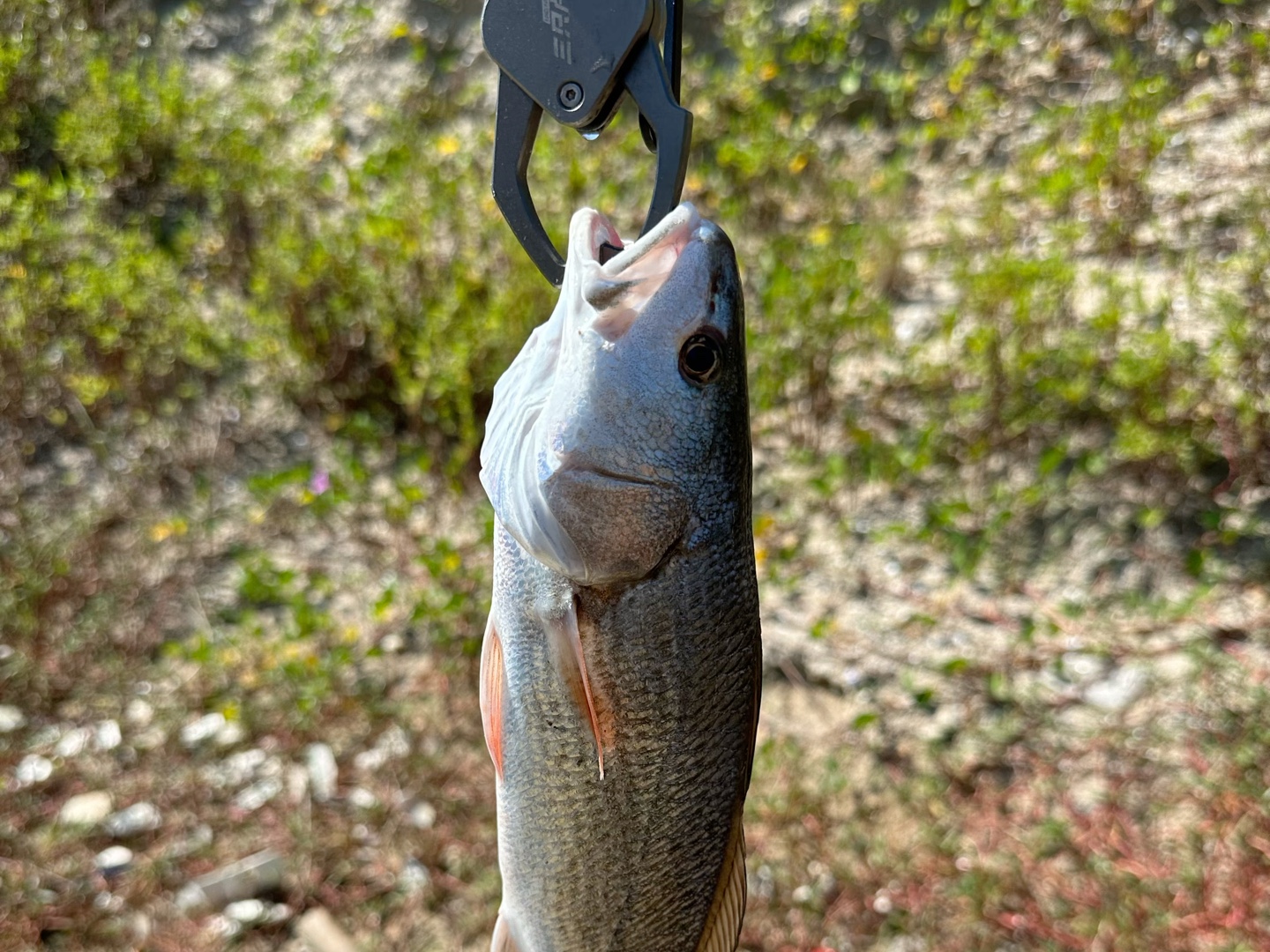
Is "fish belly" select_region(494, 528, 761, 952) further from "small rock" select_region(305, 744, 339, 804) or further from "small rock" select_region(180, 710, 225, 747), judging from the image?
"small rock" select_region(180, 710, 225, 747)

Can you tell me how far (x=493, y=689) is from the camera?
4.17ft

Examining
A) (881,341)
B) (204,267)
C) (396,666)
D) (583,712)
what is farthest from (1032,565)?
(204,267)

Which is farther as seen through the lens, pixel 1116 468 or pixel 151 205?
pixel 151 205

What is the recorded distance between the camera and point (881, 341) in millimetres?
3404

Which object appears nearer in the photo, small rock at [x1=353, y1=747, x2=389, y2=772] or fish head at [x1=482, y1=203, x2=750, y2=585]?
fish head at [x1=482, y1=203, x2=750, y2=585]

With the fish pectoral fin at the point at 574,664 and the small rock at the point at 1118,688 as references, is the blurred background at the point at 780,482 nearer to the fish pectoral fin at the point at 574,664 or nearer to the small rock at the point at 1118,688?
the small rock at the point at 1118,688

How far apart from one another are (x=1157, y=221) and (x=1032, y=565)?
56.6 inches

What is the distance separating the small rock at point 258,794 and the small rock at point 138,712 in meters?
0.45

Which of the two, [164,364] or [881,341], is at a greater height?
[164,364]

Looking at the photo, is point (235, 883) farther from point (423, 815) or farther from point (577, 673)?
point (577, 673)

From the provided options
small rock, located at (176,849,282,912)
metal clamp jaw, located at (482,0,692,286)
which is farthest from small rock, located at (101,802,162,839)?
metal clamp jaw, located at (482,0,692,286)

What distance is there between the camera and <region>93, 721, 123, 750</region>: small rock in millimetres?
2924

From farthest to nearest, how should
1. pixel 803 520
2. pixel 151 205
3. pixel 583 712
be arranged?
pixel 151 205, pixel 803 520, pixel 583 712

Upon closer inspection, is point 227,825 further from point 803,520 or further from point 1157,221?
point 1157,221
